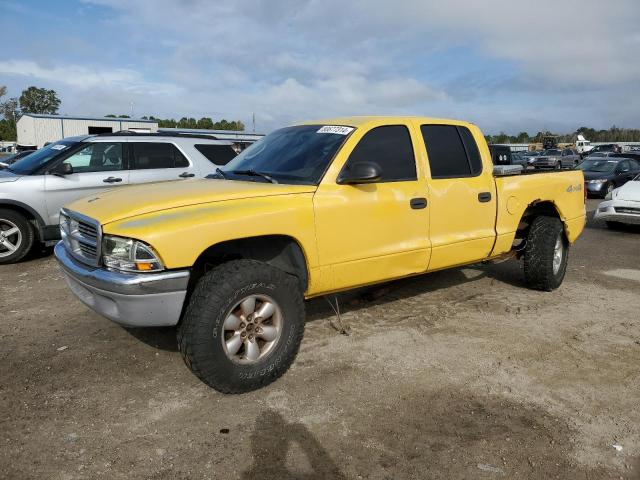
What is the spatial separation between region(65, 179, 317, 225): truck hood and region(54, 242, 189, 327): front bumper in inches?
14.8

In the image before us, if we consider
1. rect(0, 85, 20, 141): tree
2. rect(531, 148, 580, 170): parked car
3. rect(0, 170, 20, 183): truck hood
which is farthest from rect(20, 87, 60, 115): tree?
rect(0, 170, 20, 183): truck hood

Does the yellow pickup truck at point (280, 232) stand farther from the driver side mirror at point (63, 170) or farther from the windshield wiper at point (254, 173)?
the driver side mirror at point (63, 170)

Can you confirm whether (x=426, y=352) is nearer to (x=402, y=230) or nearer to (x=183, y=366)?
(x=402, y=230)

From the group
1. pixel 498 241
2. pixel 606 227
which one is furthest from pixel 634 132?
pixel 498 241

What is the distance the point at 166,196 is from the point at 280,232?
0.81m

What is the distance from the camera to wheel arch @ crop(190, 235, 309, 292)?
3592mm

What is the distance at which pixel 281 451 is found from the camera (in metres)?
2.85

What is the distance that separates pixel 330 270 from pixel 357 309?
1493mm

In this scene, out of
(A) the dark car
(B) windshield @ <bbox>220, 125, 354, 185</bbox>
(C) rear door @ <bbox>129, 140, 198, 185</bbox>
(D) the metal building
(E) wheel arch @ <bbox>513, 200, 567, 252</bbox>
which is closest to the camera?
(B) windshield @ <bbox>220, 125, 354, 185</bbox>

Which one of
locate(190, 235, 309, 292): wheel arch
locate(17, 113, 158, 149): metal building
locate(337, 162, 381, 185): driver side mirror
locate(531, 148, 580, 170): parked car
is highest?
locate(17, 113, 158, 149): metal building

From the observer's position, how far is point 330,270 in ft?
12.6

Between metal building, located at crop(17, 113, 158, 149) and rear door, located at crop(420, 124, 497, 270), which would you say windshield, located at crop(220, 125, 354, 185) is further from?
metal building, located at crop(17, 113, 158, 149)

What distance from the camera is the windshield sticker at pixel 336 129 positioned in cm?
418

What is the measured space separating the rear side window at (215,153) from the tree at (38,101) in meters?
97.8
